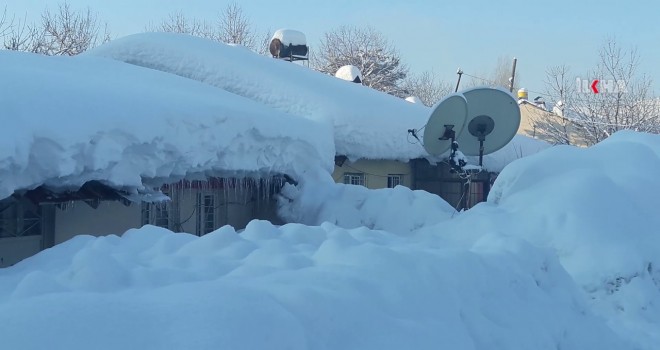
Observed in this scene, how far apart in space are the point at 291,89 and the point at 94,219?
4948 mm

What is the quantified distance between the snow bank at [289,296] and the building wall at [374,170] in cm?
725

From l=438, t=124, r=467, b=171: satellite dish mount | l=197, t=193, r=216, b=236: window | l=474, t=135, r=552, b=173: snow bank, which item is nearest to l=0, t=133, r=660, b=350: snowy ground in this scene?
l=438, t=124, r=467, b=171: satellite dish mount

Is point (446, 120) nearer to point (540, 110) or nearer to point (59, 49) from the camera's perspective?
point (540, 110)

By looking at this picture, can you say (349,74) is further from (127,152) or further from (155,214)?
(127,152)

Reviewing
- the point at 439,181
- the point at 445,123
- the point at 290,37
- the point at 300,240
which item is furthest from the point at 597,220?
the point at 290,37

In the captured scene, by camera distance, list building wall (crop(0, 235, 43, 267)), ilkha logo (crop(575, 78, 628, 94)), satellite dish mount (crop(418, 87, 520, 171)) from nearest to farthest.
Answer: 1. building wall (crop(0, 235, 43, 267))
2. satellite dish mount (crop(418, 87, 520, 171))
3. ilkha logo (crop(575, 78, 628, 94))

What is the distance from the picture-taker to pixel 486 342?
399 cm

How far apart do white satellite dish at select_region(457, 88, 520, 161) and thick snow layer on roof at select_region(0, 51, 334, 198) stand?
2.34m

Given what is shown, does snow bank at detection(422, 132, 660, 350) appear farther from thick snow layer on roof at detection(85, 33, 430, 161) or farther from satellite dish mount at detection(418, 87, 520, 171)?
thick snow layer on roof at detection(85, 33, 430, 161)

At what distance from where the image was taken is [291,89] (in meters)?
12.7

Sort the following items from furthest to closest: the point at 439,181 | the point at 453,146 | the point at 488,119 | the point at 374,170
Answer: the point at 439,181
the point at 374,170
the point at 488,119
the point at 453,146

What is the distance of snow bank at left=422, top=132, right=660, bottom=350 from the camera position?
24.0ft

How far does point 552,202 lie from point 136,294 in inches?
267

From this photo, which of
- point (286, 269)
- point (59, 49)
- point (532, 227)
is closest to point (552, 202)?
point (532, 227)
